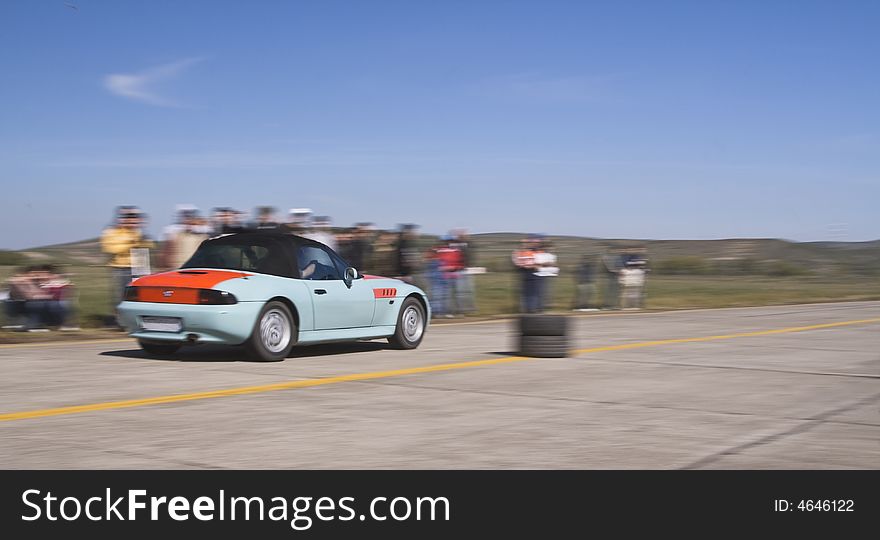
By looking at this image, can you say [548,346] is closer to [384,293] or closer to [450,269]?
[384,293]

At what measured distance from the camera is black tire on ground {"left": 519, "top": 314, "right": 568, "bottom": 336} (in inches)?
478

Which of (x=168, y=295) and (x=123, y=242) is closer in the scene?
(x=168, y=295)

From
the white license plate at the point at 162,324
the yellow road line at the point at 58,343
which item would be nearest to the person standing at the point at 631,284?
the yellow road line at the point at 58,343

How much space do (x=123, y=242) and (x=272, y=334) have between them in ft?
16.8

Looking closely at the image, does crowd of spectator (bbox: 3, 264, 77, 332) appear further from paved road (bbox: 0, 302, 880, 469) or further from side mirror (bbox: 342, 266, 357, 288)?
side mirror (bbox: 342, 266, 357, 288)

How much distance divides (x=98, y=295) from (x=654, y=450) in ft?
70.6

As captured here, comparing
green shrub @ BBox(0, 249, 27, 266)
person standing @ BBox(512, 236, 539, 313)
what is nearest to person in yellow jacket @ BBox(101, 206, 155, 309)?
person standing @ BBox(512, 236, 539, 313)

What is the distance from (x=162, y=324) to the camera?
435 inches

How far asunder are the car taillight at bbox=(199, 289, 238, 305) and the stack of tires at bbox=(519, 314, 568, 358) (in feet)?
11.4

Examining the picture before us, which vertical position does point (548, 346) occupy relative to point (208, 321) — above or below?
below

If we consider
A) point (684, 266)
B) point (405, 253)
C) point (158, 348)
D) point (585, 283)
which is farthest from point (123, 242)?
point (684, 266)

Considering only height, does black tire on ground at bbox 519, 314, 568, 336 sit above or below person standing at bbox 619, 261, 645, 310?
above

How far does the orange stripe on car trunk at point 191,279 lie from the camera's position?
36.0ft
